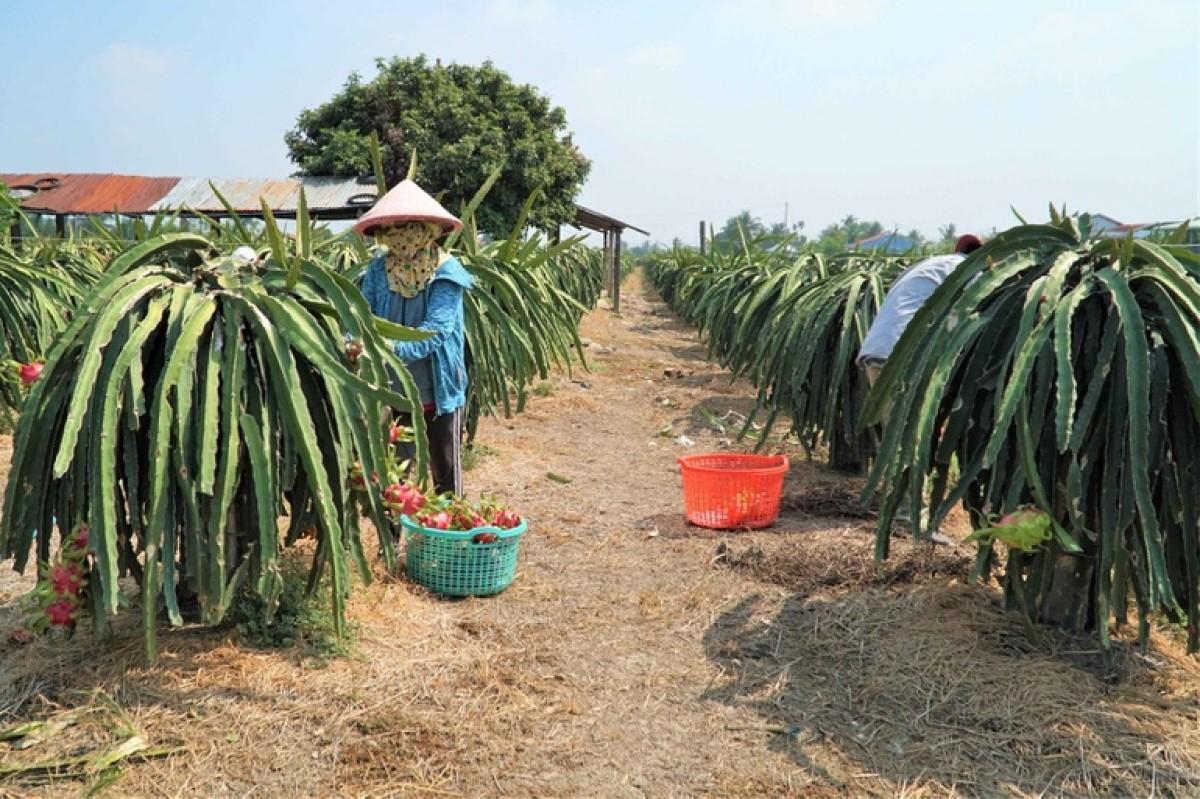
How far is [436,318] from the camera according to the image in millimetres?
3641

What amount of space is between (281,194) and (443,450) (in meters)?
17.6

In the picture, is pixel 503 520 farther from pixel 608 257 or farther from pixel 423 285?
pixel 608 257

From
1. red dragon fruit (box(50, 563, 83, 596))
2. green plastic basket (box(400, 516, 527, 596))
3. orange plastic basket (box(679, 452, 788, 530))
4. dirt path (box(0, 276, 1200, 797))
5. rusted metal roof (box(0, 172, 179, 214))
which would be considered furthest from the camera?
rusted metal roof (box(0, 172, 179, 214))

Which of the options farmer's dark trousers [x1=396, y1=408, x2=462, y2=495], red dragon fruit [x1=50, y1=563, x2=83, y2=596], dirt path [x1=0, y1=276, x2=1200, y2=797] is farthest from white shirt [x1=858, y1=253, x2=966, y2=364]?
red dragon fruit [x1=50, y1=563, x2=83, y2=596]

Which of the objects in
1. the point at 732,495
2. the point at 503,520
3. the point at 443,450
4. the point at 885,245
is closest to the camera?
the point at 503,520

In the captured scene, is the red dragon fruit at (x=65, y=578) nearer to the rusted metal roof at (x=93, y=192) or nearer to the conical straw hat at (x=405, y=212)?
the conical straw hat at (x=405, y=212)

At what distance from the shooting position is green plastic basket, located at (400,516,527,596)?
140 inches

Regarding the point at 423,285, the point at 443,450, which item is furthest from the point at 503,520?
the point at 423,285

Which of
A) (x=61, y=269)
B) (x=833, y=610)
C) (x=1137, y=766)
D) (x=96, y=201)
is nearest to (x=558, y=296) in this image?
(x=833, y=610)

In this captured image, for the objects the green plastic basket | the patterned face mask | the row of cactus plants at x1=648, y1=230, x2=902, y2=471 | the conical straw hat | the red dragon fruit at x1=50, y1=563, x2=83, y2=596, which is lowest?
the green plastic basket

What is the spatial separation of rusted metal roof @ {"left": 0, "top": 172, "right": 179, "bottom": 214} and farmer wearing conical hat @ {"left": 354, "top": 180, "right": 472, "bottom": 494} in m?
19.2

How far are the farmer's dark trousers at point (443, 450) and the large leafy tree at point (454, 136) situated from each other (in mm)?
16302

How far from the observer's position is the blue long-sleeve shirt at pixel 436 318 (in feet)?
12.0

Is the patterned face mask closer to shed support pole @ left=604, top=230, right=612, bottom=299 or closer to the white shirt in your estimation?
the white shirt
